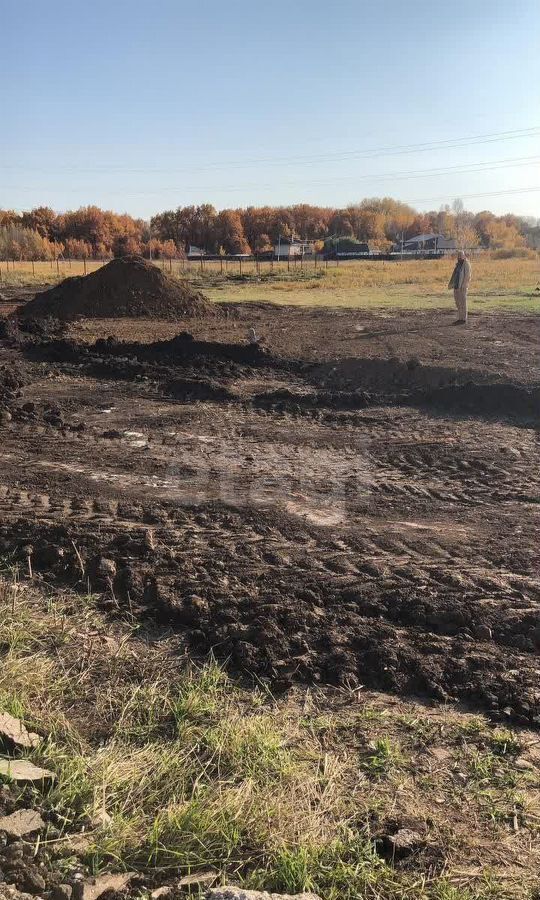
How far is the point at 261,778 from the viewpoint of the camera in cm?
310

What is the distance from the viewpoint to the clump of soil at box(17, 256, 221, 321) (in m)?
23.9

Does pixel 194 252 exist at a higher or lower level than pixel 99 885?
higher

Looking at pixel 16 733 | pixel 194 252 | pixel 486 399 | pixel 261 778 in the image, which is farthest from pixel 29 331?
pixel 194 252

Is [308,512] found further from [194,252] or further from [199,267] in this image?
[194,252]

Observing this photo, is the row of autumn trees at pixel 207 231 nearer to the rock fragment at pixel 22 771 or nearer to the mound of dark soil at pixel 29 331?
the mound of dark soil at pixel 29 331

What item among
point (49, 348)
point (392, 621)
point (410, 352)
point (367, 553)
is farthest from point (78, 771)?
point (49, 348)

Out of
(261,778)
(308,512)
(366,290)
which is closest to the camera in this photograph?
(261,778)

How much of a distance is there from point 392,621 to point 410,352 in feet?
36.0

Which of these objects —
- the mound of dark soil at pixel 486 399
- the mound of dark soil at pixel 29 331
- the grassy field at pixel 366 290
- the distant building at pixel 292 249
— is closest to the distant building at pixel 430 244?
the distant building at pixel 292 249

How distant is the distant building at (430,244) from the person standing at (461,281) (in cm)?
8255

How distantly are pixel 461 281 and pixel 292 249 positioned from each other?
6967 cm

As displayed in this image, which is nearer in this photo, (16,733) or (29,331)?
(16,733)

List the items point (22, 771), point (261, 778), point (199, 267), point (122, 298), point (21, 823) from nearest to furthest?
point (21, 823), point (22, 771), point (261, 778), point (122, 298), point (199, 267)

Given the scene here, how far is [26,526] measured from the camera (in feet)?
19.1
